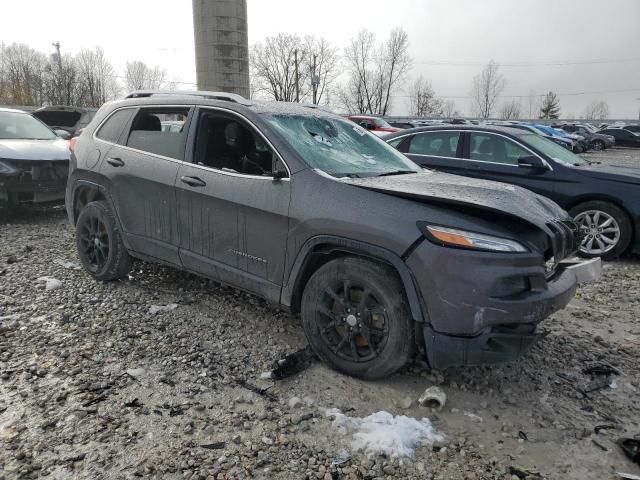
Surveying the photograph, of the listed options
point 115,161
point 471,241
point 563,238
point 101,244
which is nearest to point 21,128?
point 101,244

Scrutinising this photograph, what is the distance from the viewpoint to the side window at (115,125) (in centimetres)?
458

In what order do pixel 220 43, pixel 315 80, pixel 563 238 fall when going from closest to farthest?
pixel 563 238 → pixel 220 43 → pixel 315 80

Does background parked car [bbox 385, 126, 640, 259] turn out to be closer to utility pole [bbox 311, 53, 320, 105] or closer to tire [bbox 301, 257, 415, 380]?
tire [bbox 301, 257, 415, 380]

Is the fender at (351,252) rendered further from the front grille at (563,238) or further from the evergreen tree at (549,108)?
the evergreen tree at (549,108)

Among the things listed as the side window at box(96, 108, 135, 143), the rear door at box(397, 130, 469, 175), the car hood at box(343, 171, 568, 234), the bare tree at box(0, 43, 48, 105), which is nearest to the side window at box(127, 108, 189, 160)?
the side window at box(96, 108, 135, 143)

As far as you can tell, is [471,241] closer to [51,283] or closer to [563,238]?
[563,238]

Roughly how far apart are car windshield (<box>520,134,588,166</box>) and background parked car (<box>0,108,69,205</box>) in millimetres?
6818

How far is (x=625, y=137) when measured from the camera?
36156 millimetres

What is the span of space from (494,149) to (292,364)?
5001 mm

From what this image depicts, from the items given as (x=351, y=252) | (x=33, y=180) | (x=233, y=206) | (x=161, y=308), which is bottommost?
(x=161, y=308)

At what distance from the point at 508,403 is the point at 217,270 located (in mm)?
2204

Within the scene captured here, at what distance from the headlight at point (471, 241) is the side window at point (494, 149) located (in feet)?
14.7

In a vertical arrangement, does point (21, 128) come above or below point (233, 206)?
above

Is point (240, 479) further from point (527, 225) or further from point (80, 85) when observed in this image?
point (80, 85)
